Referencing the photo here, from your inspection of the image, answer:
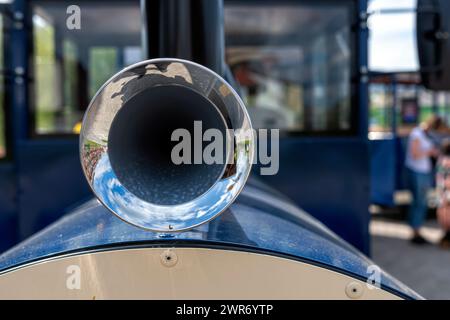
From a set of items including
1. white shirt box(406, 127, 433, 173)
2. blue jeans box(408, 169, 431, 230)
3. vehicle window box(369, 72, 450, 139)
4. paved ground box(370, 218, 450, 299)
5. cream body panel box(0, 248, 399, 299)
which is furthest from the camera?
vehicle window box(369, 72, 450, 139)

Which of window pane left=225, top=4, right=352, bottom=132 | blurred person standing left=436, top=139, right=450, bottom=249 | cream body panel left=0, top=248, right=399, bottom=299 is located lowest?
blurred person standing left=436, top=139, right=450, bottom=249

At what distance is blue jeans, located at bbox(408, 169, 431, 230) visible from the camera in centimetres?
545

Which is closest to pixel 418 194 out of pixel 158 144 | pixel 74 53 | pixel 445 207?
pixel 445 207

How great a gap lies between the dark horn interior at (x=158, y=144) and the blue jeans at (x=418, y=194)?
4755mm

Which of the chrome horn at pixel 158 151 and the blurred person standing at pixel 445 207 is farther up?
the chrome horn at pixel 158 151

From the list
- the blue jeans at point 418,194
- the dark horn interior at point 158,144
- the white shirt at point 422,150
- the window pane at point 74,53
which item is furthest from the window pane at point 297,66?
the blue jeans at point 418,194

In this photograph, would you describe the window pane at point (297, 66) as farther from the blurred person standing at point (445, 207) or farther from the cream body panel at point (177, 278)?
the blurred person standing at point (445, 207)

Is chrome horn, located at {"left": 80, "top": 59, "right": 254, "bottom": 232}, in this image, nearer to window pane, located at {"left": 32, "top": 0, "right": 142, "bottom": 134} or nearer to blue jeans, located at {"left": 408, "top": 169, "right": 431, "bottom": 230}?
window pane, located at {"left": 32, "top": 0, "right": 142, "bottom": 134}

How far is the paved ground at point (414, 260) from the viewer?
4.06 metres

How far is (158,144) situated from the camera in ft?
4.01

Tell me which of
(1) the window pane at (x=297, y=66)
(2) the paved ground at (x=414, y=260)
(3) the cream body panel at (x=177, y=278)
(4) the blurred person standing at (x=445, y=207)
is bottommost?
(2) the paved ground at (x=414, y=260)

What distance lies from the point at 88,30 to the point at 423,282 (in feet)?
10.8

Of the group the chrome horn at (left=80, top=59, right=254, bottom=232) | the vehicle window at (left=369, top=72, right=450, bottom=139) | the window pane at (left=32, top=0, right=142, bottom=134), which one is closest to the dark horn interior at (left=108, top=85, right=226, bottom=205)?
the chrome horn at (left=80, top=59, right=254, bottom=232)
